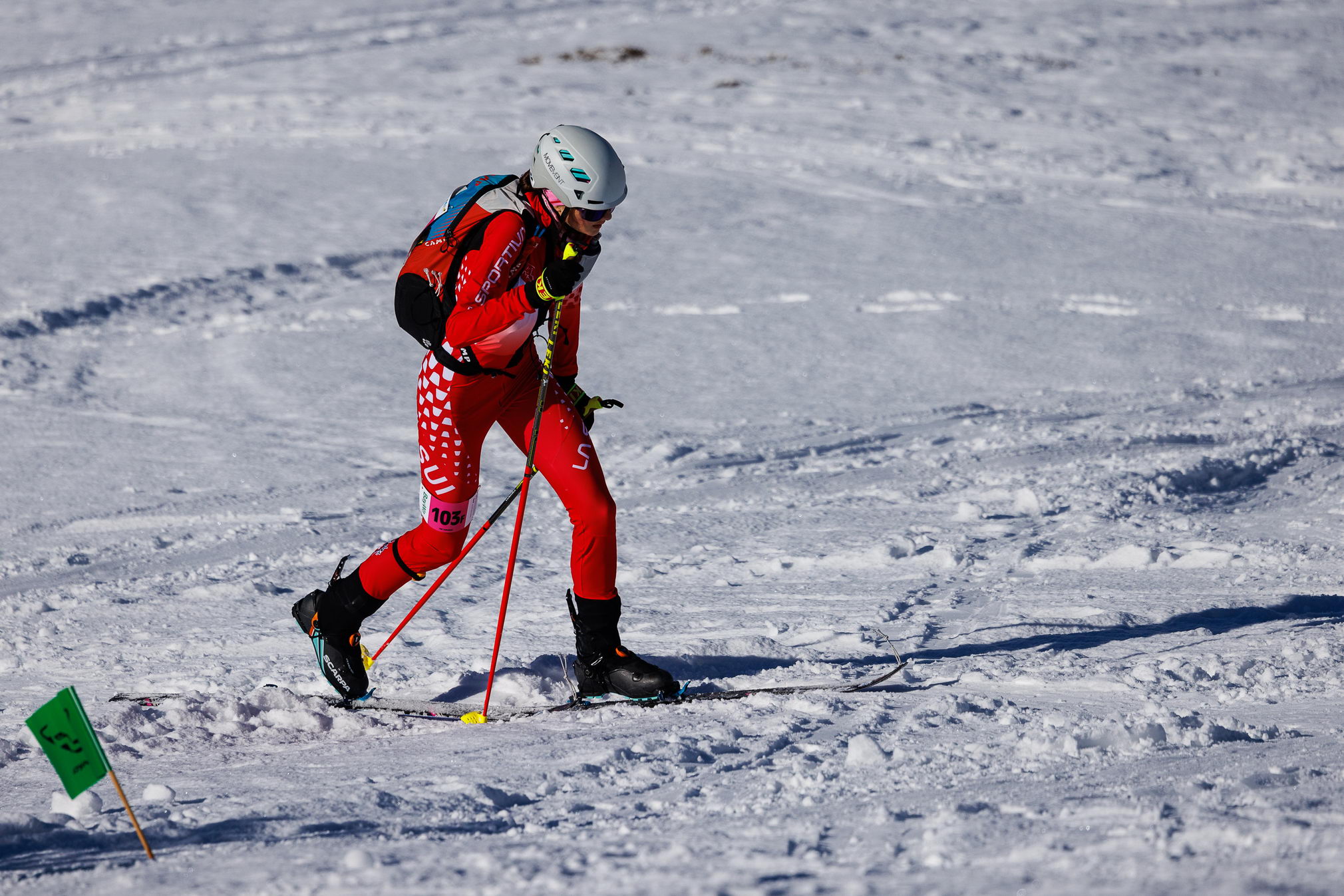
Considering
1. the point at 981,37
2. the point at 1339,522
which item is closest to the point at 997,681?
the point at 1339,522

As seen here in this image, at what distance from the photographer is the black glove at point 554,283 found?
3594 mm

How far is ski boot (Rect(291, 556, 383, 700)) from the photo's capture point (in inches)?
168

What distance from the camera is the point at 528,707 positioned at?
4.29m

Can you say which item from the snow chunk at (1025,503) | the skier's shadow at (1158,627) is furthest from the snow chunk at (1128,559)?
the snow chunk at (1025,503)

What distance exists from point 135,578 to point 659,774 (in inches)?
127

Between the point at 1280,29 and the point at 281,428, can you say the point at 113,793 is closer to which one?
the point at 281,428

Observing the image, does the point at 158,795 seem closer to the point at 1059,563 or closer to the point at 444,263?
the point at 444,263

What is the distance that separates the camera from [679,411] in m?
7.82

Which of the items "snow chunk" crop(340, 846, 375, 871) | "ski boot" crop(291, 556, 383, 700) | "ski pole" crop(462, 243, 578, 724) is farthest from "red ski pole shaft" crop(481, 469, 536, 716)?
"snow chunk" crop(340, 846, 375, 871)

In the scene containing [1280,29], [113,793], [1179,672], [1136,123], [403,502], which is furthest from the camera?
[1280,29]

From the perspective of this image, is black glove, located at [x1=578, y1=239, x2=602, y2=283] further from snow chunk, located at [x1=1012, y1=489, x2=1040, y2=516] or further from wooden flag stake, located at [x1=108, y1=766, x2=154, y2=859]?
snow chunk, located at [x1=1012, y1=489, x2=1040, y2=516]

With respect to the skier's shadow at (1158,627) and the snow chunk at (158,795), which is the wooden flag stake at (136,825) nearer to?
the snow chunk at (158,795)

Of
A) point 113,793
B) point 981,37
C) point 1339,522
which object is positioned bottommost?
point 1339,522

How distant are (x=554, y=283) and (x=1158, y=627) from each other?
2.75 m
